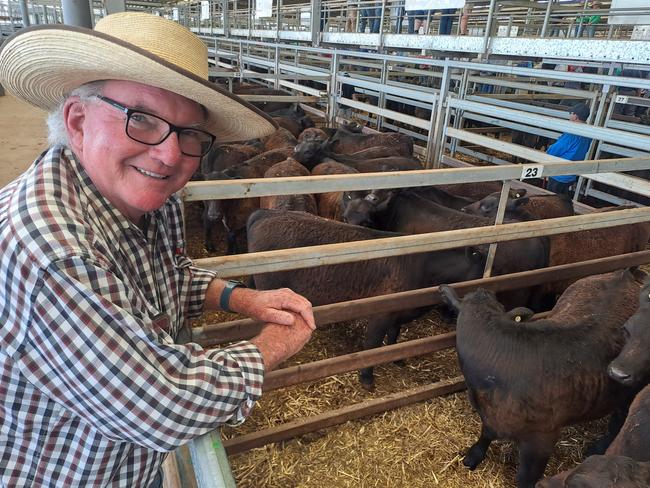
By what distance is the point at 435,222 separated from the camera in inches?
180

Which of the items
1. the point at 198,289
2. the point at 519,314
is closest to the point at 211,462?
the point at 198,289

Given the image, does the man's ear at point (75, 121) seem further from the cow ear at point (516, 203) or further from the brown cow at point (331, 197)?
the brown cow at point (331, 197)

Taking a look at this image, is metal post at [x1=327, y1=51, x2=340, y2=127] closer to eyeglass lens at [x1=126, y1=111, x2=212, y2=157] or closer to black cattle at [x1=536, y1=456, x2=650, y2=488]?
eyeglass lens at [x1=126, y1=111, x2=212, y2=157]

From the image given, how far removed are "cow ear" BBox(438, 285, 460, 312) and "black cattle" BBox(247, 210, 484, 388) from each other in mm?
743

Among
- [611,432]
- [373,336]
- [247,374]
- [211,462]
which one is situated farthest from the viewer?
[373,336]

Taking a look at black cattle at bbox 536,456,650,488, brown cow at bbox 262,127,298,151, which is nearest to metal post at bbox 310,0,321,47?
brown cow at bbox 262,127,298,151

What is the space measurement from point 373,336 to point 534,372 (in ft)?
4.48

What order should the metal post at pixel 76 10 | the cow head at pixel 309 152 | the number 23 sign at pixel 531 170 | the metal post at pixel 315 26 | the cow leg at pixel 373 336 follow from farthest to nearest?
the metal post at pixel 315 26 → the cow head at pixel 309 152 → the metal post at pixel 76 10 → the cow leg at pixel 373 336 → the number 23 sign at pixel 531 170

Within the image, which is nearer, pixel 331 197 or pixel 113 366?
pixel 113 366

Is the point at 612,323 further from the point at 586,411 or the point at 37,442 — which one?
the point at 37,442

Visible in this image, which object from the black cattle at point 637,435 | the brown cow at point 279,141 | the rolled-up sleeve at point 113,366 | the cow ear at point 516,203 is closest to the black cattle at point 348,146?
the brown cow at point 279,141

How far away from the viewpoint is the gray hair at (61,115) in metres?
1.23

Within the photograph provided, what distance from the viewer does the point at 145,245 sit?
4.56ft

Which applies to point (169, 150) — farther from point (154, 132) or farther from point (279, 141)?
point (279, 141)
